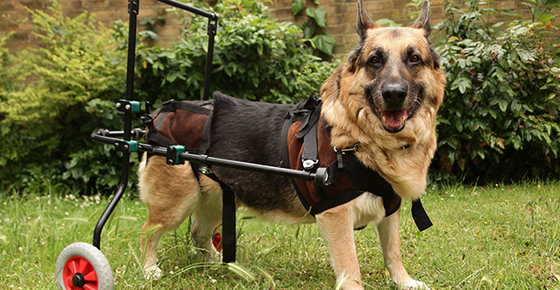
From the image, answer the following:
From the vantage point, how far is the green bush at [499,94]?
4.57 meters

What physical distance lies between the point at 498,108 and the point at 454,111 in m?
0.54

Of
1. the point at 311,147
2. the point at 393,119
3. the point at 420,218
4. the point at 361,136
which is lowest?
the point at 420,218

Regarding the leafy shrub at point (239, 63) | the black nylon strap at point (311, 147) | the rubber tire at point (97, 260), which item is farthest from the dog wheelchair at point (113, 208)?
the leafy shrub at point (239, 63)

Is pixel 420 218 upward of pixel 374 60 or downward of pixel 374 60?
downward

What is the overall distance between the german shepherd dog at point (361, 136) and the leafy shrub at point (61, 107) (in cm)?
321

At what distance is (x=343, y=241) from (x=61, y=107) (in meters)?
4.99

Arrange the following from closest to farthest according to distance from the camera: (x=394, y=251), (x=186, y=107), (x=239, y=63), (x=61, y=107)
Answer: (x=394, y=251), (x=186, y=107), (x=239, y=63), (x=61, y=107)

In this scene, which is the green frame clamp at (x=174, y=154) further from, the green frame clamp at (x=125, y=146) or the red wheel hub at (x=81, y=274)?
the red wheel hub at (x=81, y=274)

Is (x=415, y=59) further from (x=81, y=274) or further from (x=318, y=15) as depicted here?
(x=318, y=15)

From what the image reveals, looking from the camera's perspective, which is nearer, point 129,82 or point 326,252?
point 129,82

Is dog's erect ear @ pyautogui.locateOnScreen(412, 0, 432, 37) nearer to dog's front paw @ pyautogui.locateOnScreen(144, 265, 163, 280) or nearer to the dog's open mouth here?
the dog's open mouth

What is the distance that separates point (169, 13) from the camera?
660cm

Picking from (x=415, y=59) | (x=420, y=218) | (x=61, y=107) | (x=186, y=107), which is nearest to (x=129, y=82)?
(x=186, y=107)

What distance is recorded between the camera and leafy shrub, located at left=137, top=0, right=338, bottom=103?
16.5 feet
